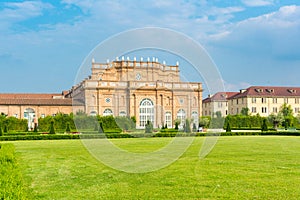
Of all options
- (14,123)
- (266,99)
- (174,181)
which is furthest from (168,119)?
(174,181)

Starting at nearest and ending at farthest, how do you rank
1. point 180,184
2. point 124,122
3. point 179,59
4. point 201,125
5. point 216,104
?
1. point 180,184
2. point 179,59
3. point 216,104
4. point 124,122
5. point 201,125

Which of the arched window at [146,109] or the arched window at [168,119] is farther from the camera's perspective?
the arched window at [146,109]

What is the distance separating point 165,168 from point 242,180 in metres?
2.54

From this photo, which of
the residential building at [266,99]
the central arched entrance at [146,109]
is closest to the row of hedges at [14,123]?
the central arched entrance at [146,109]

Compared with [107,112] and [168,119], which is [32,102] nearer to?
[107,112]

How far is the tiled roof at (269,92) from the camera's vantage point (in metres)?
65.5

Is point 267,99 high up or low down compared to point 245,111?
up

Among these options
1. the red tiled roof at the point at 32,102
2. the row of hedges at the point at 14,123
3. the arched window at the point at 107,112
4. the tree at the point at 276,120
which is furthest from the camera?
the red tiled roof at the point at 32,102

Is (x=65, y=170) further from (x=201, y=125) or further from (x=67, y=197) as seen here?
(x=201, y=125)

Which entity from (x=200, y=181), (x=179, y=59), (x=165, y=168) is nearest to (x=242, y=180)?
(x=200, y=181)

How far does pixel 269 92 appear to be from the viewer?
6650cm

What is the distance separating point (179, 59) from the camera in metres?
9.73

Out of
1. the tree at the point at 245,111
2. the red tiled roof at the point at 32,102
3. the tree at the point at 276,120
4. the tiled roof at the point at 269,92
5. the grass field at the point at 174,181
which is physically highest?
the tiled roof at the point at 269,92

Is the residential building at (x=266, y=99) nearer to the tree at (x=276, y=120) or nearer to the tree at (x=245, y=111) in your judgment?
the tree at (x=245, y=111)
